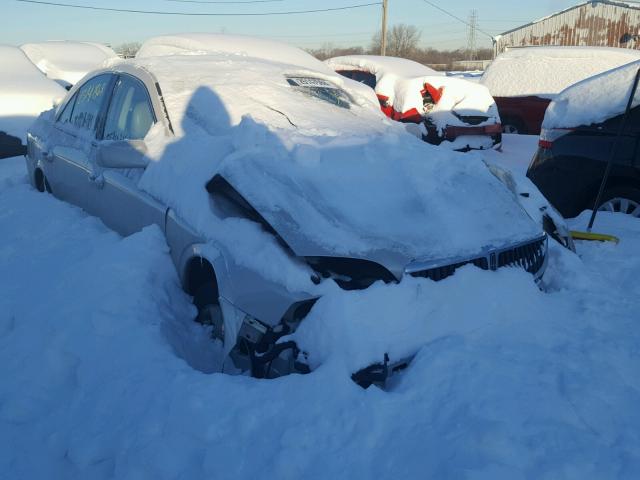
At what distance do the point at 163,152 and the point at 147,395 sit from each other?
1626mm

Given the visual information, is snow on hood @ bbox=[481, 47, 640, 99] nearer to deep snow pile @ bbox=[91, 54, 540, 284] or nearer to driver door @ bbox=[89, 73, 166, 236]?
deep snow pile @ bbox=[91, 54, 540, 284]

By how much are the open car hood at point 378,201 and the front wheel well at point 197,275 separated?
444 mm

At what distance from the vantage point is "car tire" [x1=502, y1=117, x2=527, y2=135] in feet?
39.4

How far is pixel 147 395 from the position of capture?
2.26m

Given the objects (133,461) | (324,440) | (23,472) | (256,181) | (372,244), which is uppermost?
(256,181)

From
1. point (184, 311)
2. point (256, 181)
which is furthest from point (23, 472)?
point (256, 181)

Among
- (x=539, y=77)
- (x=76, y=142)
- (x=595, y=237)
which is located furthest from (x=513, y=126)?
(x=76, y=142)

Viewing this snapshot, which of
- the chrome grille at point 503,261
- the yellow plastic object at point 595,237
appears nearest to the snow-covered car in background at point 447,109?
the yellow plastic object at point 595,237

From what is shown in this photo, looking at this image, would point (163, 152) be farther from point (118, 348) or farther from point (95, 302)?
point (118, 348)

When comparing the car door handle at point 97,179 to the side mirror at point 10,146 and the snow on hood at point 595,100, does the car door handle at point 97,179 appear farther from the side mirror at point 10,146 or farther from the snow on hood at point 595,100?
the side mirror at point 10,146

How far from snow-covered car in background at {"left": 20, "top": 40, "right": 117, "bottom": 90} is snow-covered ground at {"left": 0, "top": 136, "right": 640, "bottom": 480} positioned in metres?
12.4

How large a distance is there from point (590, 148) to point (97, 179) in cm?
400

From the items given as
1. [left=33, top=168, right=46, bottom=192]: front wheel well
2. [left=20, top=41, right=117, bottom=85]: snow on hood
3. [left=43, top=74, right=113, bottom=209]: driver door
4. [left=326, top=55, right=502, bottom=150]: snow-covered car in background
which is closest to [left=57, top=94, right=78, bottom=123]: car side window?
[left=43, top=74, right=113, bottom=209]: driver door

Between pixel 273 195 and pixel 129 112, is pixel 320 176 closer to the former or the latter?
pixel 273 195
